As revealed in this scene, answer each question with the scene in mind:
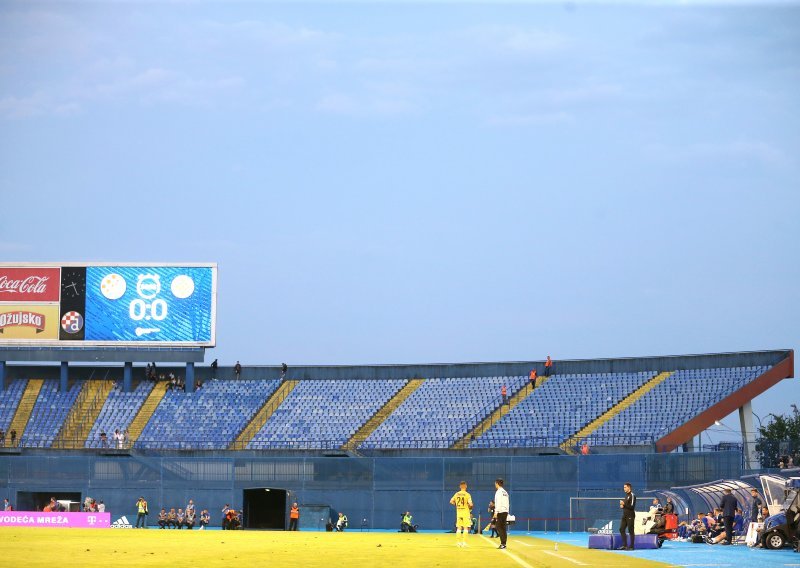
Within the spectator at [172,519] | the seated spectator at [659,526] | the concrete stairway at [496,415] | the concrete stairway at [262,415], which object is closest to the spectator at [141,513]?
the spectator at [172,519]

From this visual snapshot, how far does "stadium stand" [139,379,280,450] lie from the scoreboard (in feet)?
12.3

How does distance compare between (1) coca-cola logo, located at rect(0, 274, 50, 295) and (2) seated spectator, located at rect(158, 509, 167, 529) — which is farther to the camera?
(1) coca-cola logo, located at rect(0, 274, 50, 295)

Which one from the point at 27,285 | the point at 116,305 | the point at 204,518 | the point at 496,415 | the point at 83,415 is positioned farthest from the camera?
the point at 27,285

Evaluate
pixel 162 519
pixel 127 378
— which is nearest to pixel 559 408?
pixel 162 519

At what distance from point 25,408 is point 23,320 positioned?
5.34m

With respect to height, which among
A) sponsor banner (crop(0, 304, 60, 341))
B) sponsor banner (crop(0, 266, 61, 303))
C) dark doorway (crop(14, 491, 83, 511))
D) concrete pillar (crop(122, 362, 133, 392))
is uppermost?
sponsor banner (crop(0, 266, 61, 303))

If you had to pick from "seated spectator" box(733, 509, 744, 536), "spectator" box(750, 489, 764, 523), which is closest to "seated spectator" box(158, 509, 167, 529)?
"seated spectator" box(733, 509, 744, 536)

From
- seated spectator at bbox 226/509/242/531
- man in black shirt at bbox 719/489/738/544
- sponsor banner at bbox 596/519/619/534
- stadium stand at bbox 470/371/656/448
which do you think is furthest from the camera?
stadium stand at bbox 470/371/656/448

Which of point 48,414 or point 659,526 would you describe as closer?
point 659,526

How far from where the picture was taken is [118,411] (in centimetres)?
7519

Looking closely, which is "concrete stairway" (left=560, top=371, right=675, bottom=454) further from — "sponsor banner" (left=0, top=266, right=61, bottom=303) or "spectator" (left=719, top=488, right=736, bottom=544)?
"sponsor banner" (left=0, top=266, right=61, bottom=303)

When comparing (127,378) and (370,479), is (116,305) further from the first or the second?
(370,479)

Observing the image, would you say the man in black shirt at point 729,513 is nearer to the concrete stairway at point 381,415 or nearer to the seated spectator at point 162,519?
the seated spectator at point 162,519

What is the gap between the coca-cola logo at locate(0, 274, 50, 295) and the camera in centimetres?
7569
